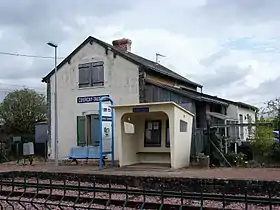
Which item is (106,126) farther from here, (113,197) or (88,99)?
(113,197)

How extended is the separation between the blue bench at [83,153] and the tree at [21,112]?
11.6m

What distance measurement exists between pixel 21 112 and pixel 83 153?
13662 millimetres

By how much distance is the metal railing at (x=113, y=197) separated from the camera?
3.85 meters

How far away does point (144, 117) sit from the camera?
63.5 feet

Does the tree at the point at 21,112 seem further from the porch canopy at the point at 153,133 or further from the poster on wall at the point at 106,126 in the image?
the porch canopy at the point at 153,133

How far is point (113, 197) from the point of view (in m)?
10.2

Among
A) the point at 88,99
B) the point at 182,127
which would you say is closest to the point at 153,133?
the point at 182,127

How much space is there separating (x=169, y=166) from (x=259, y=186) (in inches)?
279

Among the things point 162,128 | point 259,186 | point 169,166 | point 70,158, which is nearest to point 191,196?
point 259,186

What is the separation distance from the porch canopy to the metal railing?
4971 mm

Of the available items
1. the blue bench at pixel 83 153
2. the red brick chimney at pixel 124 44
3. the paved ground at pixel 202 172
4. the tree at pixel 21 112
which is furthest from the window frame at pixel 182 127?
the tree at pixel 21 112

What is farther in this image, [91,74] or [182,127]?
[91,74]

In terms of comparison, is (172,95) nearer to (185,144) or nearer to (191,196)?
(185,144)

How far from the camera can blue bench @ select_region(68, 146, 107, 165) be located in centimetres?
2084
